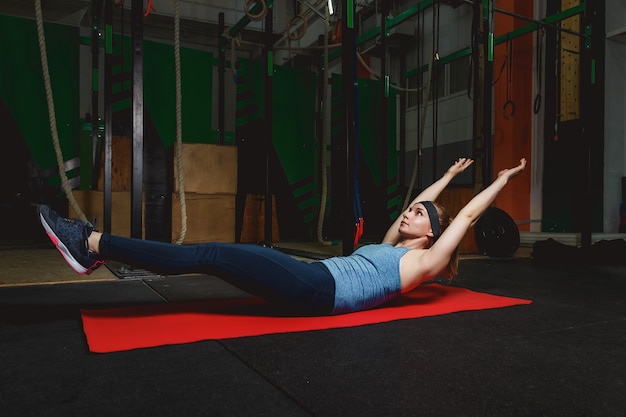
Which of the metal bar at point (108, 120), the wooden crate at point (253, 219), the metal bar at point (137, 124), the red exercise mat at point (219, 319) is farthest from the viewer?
the wooden crate at point (253, 219)

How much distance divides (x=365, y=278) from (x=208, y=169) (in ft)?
9.82

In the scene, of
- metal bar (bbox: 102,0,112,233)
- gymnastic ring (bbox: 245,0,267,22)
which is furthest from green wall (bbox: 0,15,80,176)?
gymnastic ring (bbox: 245,0,267,22)

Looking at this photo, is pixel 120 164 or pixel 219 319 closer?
pixel 219 319

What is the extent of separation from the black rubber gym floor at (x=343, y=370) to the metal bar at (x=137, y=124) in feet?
2.43

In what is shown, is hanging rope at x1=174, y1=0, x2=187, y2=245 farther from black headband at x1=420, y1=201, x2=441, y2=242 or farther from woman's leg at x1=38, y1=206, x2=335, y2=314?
black headband at x1=420, y1=201, x2=441, y2=242

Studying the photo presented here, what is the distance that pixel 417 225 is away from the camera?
1.91 m

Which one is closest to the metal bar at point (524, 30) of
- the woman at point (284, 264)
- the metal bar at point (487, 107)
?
the metal bar at point (487, 107)

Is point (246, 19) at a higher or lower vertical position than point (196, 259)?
higher

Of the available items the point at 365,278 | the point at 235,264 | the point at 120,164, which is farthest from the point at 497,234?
the point at 120,164

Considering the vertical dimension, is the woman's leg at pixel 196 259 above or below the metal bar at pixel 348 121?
below

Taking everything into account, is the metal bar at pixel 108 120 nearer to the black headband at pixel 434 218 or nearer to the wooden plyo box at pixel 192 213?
the wooden plyo box at pixel 192 213

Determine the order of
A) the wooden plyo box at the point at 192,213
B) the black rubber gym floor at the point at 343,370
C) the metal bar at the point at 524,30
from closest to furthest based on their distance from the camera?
the black rubber gym floor at the point at 343,370, the wooden plyo box at the point at 192,213, the metal bar at the point at 524,30

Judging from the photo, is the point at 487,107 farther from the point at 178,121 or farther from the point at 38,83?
the point at 38,83

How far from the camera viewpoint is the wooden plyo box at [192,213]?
4.22 metres
